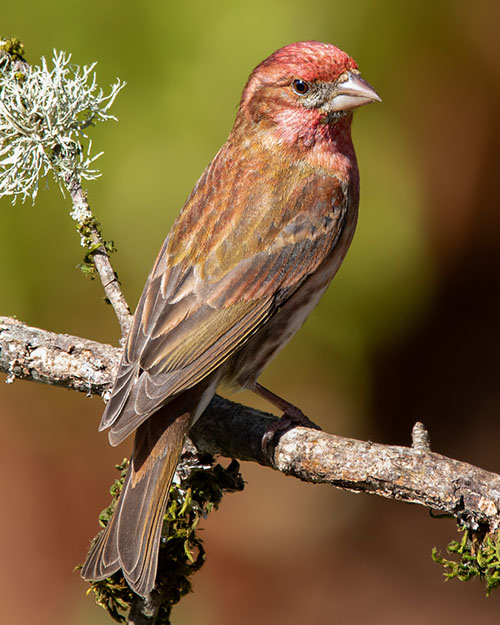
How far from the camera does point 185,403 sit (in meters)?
3.71

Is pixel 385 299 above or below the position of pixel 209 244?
above

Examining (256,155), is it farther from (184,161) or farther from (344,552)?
(344,552)

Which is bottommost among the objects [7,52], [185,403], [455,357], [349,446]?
[349,446]

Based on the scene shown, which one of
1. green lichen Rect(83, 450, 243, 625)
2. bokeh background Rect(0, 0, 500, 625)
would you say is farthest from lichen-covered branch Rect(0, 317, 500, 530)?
bokeh background Rect(0, 0, 500, 625)

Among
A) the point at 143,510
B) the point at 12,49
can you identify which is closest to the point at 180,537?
the point at 143,510

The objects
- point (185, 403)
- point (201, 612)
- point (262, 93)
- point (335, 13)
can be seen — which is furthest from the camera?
point (201, 612)

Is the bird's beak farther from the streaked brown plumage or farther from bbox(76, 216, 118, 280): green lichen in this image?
bbox(76, 216, 118, 280): green lichen

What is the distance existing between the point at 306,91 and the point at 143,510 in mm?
1831

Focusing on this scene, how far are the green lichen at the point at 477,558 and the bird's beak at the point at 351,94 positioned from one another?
179 centimetres

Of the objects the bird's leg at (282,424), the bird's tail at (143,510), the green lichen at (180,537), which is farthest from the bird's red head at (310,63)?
the green lichen at (180,537)

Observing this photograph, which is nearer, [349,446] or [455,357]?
[349,446]

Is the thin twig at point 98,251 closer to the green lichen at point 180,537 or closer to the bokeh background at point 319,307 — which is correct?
the green lichen at point 180,537

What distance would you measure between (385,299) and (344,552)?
1646 millimetres

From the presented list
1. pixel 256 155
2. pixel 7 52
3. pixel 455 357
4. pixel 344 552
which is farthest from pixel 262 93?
pixel 344 552
